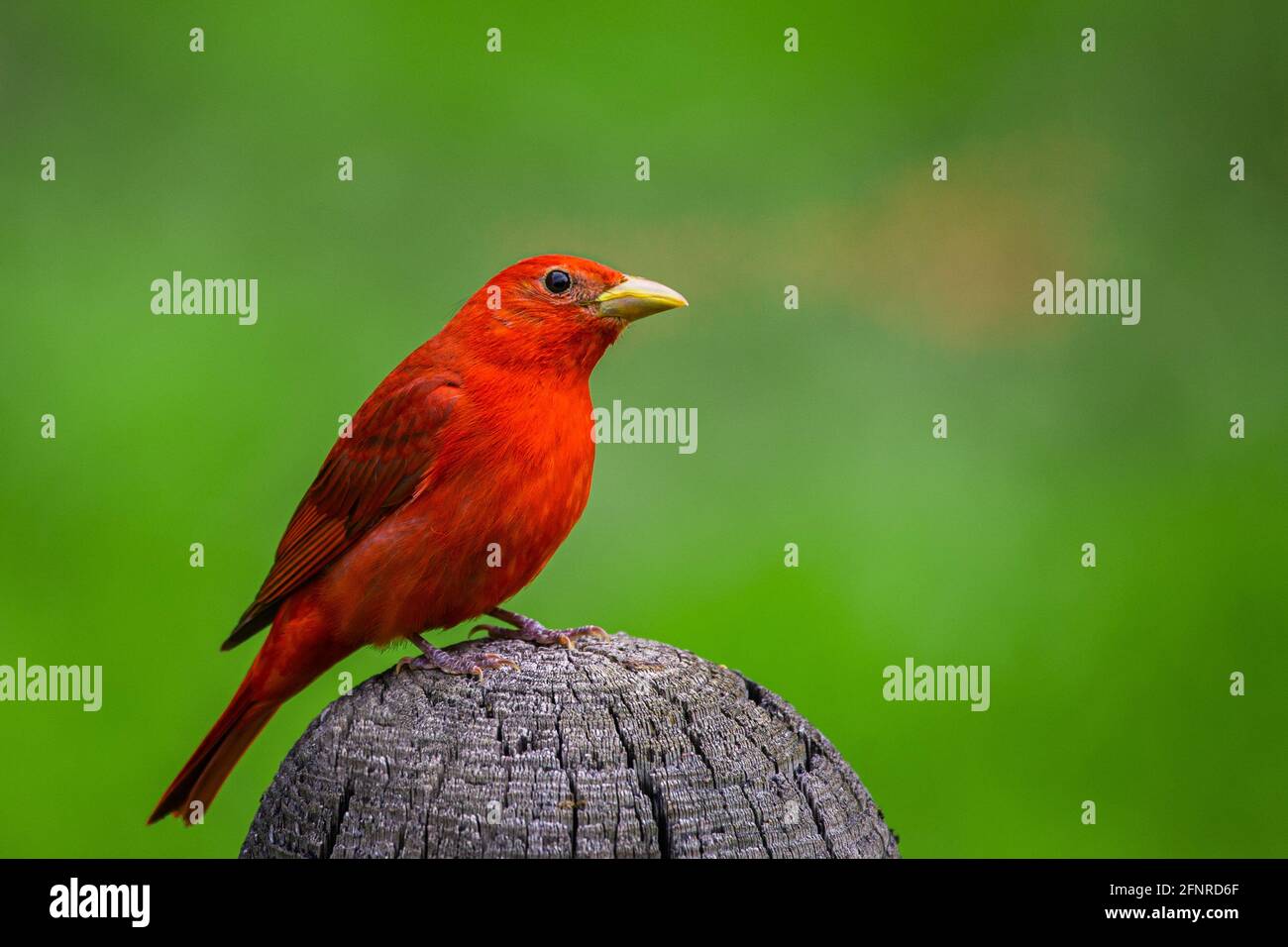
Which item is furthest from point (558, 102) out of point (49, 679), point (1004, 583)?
point (49, 679)

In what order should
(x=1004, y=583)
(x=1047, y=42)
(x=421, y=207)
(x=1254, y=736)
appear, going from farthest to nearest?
(x=1047, y=42) → (x=421, y=207) → (x=1004, y=583) → (x=1254, y=736)

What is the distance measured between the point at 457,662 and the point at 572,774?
59 cm

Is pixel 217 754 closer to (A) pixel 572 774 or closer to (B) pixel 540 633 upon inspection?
(B) pixel 540 633

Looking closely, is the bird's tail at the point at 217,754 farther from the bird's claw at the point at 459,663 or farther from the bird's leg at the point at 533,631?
the bird's claw at the point at 459,663

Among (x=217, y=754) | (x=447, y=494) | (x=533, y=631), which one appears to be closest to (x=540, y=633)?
(x=533, y=631)

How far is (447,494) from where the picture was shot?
14.7 feet

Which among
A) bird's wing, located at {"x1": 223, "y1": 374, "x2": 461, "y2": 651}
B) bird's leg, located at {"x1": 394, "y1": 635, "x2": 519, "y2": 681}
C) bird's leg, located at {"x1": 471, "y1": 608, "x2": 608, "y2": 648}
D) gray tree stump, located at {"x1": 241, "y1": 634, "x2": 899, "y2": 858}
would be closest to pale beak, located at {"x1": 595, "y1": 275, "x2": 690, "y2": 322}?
bird's wing, located at {"x1": 223, "y1": 374, "x2": 461, "y2": 651}

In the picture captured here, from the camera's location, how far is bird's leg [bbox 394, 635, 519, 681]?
11.9ft

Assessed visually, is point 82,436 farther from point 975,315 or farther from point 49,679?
point 975,315

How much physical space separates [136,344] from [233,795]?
8.34ft

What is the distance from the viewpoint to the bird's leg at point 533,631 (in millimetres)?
3977

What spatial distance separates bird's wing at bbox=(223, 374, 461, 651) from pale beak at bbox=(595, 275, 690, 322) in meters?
0.48

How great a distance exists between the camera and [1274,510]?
8594 millimetres

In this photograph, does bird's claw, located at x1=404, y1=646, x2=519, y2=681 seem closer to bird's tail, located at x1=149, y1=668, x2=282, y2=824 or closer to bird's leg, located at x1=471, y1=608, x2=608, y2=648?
bird's leg, located at x1=471, y1=608, x2=608, y2=648
